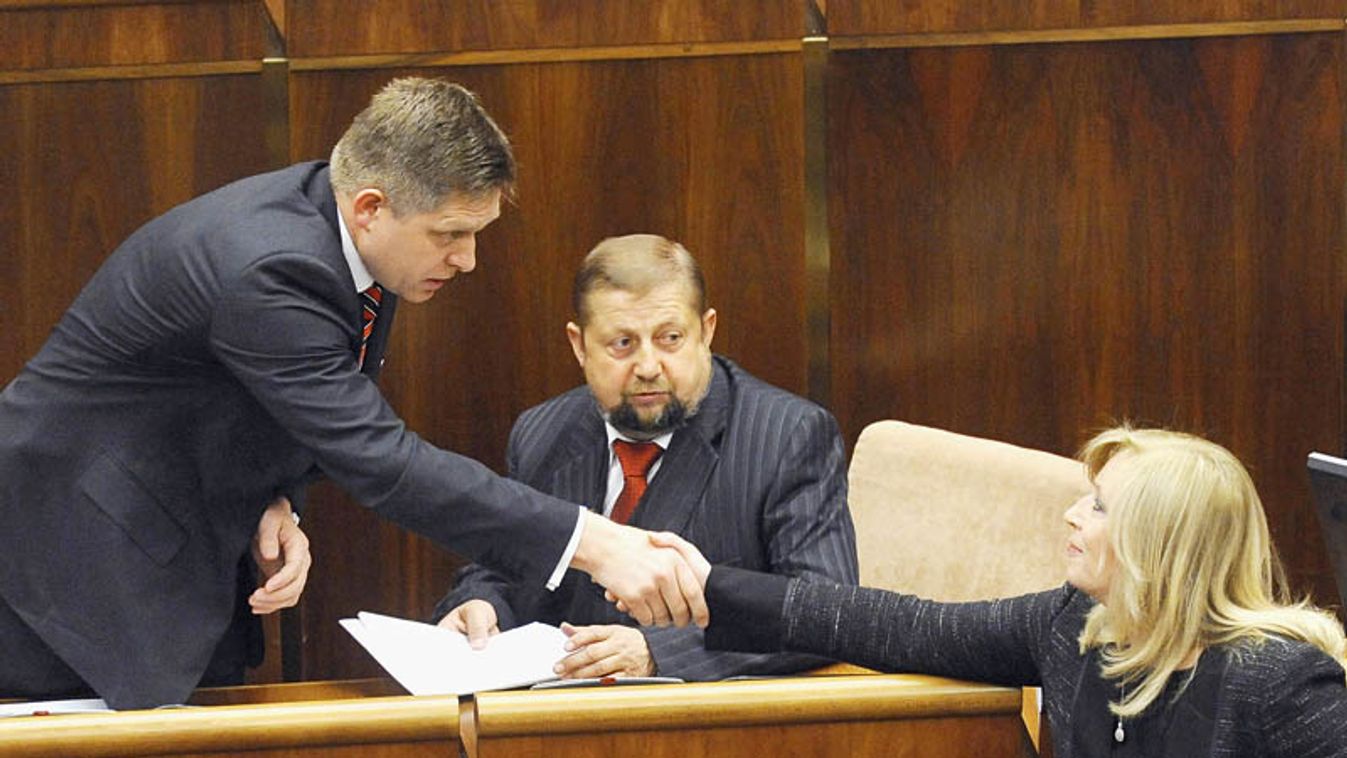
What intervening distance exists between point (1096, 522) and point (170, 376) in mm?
1162

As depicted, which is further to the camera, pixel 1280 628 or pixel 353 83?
pixel 353 83

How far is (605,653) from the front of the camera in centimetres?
262

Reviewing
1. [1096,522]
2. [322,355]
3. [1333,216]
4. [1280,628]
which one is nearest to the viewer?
[1280,628]

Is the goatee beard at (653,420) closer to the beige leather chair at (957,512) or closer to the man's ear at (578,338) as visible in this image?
the man's ear at (578,338)

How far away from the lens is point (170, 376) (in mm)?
2398

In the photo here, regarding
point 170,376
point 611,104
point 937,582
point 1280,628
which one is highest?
point 611,104

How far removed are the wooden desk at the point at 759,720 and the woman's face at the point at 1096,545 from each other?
0.15 meters

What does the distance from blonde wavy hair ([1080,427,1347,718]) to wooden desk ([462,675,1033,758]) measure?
0.54ft

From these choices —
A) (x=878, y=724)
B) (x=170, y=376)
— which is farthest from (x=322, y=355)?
(x=878, y=724)

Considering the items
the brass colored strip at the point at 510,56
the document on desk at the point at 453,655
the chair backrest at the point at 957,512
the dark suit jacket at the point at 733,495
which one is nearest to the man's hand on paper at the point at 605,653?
the document on desk at the point at 453,655

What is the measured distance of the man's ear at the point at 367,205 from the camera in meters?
2.38

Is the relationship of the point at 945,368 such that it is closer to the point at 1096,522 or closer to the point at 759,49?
the point at 759,49

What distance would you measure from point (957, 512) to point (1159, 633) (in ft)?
3.34

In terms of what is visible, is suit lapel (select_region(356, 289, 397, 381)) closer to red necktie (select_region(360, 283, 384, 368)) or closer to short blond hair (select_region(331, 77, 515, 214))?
red necktie (select_region(360, 283, 384, 368))
